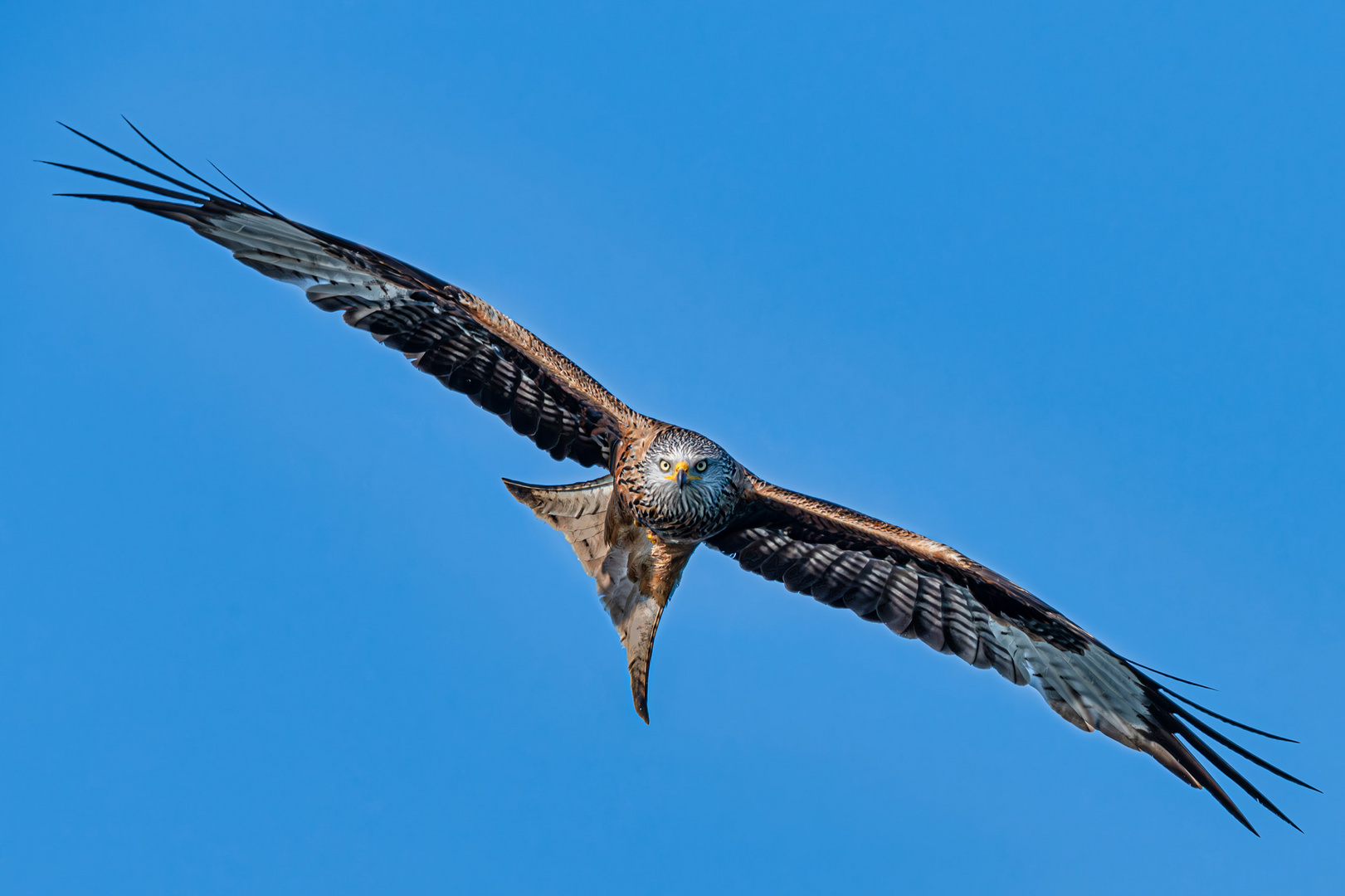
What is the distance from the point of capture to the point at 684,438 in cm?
916

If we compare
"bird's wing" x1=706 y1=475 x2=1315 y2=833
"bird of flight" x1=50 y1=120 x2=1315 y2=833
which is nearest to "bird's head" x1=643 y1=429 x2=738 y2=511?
"bird of flight" x1=50 y1=120 x2=1315 y2=833

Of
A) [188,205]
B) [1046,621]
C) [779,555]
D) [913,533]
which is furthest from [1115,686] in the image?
[188,205]

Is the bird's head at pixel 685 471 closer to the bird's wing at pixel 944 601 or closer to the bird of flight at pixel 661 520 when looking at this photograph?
the bird of flight at pixel 661 520

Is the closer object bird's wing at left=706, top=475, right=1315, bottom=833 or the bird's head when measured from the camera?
the bird's head

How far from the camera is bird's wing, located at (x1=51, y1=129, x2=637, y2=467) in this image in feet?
30.4

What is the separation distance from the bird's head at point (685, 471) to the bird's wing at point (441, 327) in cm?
62

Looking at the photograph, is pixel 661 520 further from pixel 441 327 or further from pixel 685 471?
pixel 441 327

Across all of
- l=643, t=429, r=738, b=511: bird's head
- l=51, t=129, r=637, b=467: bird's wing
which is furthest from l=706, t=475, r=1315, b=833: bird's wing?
l=51, t=129, r=637, b=467: bird's wing

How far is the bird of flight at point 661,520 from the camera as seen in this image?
30.3ft

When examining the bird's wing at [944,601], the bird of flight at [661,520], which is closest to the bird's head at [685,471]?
the bird of flight at [661,520]

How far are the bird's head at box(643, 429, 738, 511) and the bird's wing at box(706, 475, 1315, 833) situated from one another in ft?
2.43

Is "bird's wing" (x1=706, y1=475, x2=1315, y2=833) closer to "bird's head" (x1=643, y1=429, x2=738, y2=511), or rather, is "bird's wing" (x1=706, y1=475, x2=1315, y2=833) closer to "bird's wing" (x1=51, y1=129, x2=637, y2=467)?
"bird's head" (x1=643, y1=429, x2=738, y2=511)

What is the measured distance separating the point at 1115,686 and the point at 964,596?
4.40 feet

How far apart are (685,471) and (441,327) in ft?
7.72
